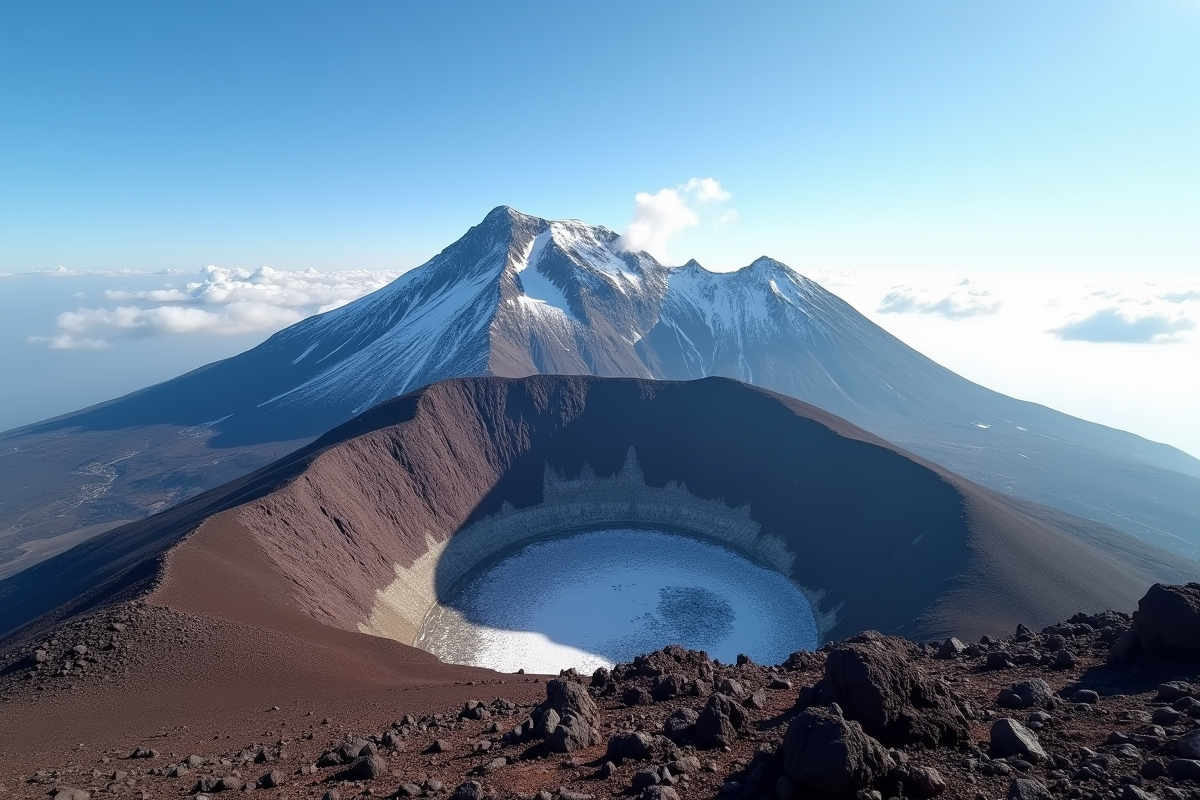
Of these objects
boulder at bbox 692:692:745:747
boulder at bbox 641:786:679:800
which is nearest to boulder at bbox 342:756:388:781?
boulder at bbox 641:786:679:800

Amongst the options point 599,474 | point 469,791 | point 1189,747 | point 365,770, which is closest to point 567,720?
point 469,791

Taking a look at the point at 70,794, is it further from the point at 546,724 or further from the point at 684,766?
the point at 684,766

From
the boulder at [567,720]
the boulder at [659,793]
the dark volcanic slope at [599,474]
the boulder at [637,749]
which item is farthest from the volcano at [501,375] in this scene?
the boulder at [659,793]

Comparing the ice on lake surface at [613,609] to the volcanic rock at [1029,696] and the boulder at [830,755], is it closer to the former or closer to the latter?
the volcanic rock at [1029,696]

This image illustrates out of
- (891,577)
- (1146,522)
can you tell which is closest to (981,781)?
(891,577)

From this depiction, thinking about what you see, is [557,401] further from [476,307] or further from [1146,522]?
[1146,522]

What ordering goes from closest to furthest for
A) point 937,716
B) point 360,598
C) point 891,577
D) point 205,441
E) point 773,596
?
point 937,716, point 360,598, point 891,577, point 773,596, point 205,441

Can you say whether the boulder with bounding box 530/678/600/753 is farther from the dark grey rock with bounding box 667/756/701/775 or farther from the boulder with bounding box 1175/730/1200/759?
the boulder with bounding box 1175/730/1200/759
